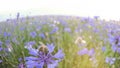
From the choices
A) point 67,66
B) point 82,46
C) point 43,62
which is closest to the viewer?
point 43,62

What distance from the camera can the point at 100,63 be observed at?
1.72m

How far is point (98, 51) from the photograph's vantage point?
179cm

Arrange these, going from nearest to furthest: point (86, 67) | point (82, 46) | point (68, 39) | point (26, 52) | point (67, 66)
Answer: point (86, 67) → point (67, 66) → point (82, 46) → point (26, 52) → point (68, 39)

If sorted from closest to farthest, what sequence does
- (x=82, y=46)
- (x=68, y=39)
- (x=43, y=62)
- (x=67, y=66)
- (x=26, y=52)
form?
(x=43, y=62) < (x=67, y=66) < (x=82, y=46) < (x=26, y=52) < (x=68, y=39)

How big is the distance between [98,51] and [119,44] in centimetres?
15

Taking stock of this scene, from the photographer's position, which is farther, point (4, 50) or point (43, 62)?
point (4, 50)

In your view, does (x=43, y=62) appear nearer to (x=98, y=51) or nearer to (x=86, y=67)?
(x=86, y=67)

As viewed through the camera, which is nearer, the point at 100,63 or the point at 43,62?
the point at 43,62

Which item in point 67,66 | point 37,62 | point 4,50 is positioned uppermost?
point 37,62

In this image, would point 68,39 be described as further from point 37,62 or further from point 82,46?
point 37,62

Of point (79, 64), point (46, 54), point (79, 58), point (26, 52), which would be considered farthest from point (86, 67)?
point (26, 52)

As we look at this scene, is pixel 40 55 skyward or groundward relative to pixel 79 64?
skyward

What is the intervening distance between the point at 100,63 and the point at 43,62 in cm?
73

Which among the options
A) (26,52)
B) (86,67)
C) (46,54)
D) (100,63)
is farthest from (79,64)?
(26,52)
